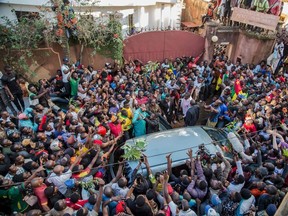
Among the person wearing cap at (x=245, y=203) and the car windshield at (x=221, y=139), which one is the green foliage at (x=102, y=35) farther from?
the person wearing cap at (x=245, y=203)

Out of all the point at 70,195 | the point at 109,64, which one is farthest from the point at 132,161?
the point at 109,64

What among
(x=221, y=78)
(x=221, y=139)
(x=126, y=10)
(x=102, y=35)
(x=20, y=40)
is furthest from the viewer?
(x=126, y=10)

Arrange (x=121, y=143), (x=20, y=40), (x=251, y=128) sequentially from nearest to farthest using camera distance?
(x=251, y=128)
(x=121, y=143)
(x=20, y=40)

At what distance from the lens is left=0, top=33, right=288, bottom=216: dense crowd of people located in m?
4.59

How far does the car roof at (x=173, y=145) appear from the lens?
5602mm

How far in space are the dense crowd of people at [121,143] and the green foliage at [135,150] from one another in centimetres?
20

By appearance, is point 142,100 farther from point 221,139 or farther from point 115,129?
point 221,139

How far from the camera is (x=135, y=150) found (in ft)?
18.7

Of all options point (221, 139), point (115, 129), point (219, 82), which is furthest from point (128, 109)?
point (219, 82)

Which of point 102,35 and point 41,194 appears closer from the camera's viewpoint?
point 41,194

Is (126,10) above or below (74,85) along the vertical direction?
above

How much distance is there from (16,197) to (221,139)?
15.4 feet

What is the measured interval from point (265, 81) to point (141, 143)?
627 centimetres

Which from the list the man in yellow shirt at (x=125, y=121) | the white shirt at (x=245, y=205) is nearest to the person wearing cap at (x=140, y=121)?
the man in yellow shirt at (x=125, y=121)
